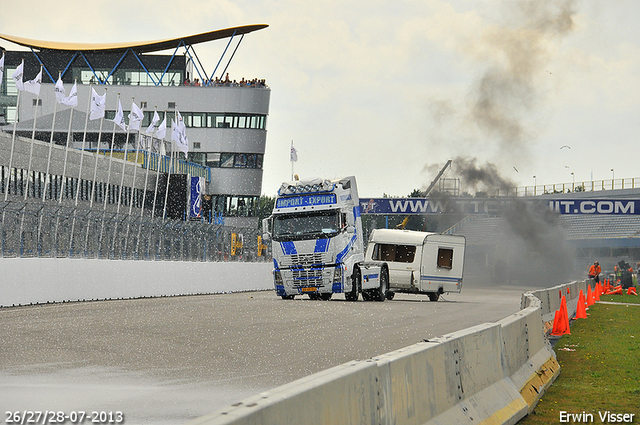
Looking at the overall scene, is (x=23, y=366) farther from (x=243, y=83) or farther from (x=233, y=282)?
(x=243, y=83)

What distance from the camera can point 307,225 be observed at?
87.2 ft

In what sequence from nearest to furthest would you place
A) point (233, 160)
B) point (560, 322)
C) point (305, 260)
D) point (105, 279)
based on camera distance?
1. point (560, 322)
2. point (105, 279)
3. point (305, 260)
4. point (233, 160)

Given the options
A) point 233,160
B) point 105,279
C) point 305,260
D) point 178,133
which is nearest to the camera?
point 105,279

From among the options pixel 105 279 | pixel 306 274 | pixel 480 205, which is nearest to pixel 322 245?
pixel 306 274

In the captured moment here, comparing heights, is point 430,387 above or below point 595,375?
above

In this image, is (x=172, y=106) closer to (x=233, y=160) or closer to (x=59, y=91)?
(x=233, y=160)

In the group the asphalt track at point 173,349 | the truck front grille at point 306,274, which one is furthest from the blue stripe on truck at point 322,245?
the asphalt track at point 173,349

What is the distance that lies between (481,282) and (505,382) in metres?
56.2

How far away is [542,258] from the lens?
68.6m

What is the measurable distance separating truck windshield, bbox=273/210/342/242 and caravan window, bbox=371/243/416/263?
19.7ft

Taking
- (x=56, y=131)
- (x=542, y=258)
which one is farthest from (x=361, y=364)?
(x=56, y=131)

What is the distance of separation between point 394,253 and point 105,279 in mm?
11064

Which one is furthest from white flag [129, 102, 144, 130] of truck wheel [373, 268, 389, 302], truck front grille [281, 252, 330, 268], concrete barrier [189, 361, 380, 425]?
concrete barrier [189, 361, 380, 425]

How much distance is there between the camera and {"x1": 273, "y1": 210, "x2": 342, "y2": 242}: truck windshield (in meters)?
26.3
